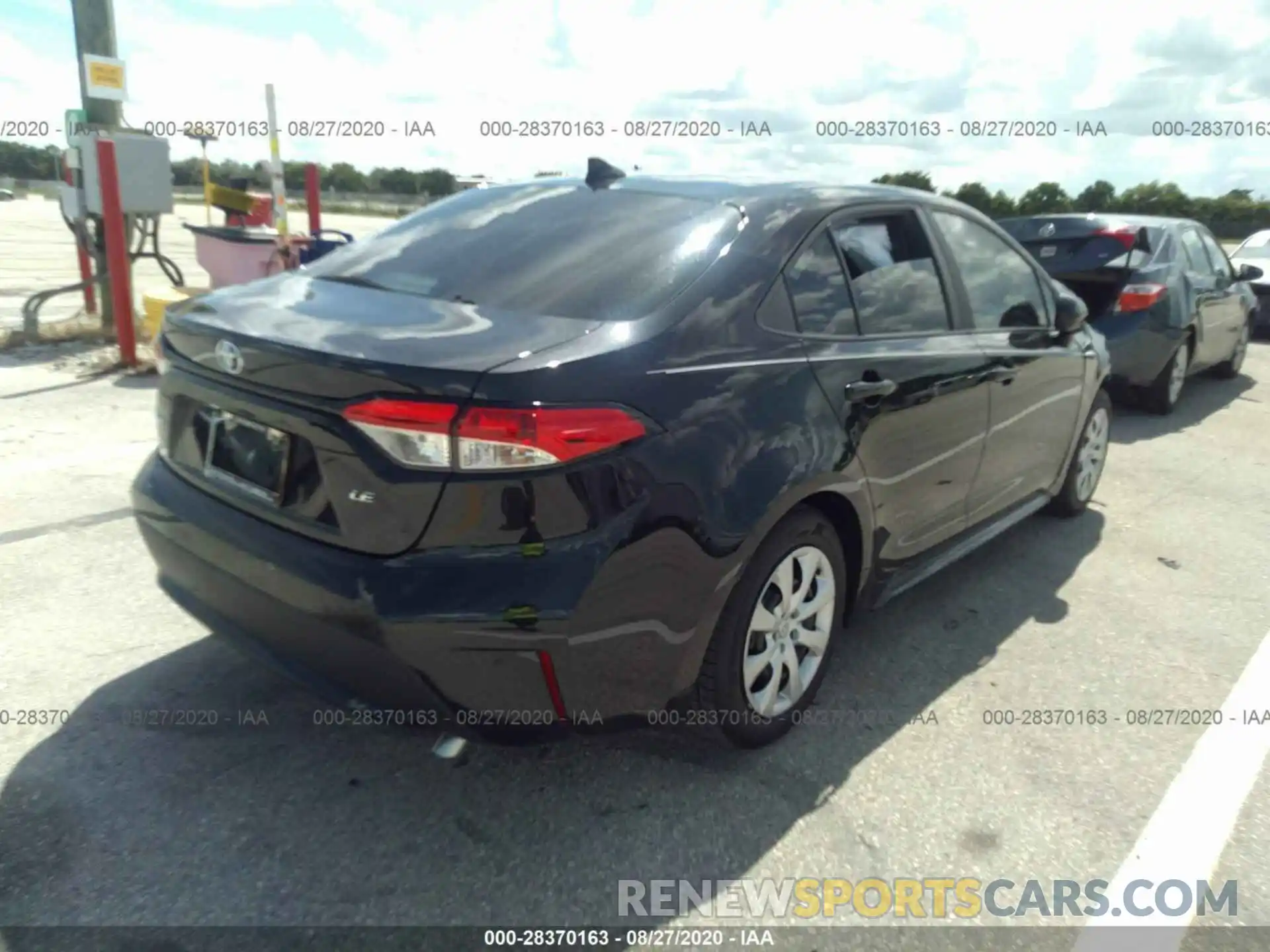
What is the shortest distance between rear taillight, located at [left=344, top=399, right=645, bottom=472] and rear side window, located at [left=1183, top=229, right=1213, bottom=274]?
7638mm

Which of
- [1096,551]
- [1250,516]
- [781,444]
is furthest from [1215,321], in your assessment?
[781,444]

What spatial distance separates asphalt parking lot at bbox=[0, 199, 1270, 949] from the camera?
2.34 metres

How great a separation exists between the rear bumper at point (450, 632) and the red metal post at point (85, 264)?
743cm

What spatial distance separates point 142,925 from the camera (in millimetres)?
2162

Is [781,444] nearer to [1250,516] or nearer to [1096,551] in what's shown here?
[1096,551]

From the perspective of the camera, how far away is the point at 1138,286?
740cm

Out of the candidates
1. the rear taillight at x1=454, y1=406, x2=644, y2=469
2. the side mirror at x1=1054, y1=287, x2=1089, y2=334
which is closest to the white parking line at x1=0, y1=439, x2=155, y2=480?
the rear taillight at x1=454, y1=406, x2=644, y2=469

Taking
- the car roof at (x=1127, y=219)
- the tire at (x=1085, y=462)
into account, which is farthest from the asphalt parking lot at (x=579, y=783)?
the car roof at (x=1127, y=219)

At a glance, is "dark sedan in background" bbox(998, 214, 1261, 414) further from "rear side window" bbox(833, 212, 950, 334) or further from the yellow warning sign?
the yellow warning sign

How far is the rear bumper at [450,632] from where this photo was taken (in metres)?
2.17

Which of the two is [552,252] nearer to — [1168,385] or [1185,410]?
[1168,385]

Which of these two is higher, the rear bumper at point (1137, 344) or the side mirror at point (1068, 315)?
the side mirror at point (1068, 315)

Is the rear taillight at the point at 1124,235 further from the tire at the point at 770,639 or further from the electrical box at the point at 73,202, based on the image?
the electrical box at the point at 73,202

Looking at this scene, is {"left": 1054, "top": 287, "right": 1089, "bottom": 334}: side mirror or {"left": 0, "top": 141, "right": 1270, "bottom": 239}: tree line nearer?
{"left": 1054, "top": 287, "right": 1089, "bottom": 334}: side mirror
